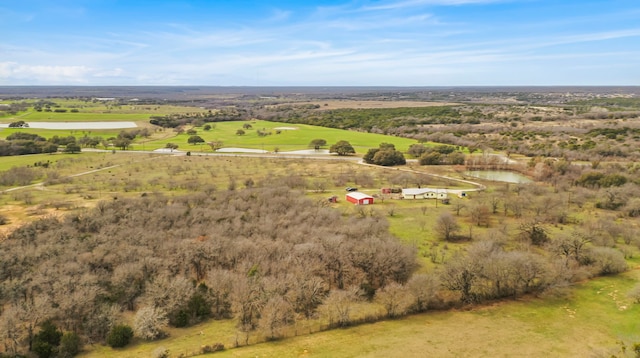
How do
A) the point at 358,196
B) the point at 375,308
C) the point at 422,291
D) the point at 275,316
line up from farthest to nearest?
1. the point at 358,196
2. the point at 375,308
3. the point at 422,291
4. the point at 275,316

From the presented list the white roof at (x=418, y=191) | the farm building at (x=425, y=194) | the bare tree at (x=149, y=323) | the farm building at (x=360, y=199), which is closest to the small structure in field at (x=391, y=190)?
the white roof at (x=418, y=191)

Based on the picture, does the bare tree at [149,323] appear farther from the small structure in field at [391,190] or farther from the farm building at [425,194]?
the farm building at [425,194]

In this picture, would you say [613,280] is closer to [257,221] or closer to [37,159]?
[257,221]

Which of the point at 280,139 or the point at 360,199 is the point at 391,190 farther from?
the point at 280,139

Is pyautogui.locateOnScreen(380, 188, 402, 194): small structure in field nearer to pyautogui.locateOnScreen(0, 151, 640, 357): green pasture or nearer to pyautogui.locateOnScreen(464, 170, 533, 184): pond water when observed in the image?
pyautogui.locateOnScreen(0, 151, 640, 357): green pasture

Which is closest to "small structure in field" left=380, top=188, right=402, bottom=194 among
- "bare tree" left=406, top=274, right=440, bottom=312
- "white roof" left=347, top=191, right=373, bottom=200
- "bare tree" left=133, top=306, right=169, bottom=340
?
"white roof" left=347, top=191, right=373, bottom=200

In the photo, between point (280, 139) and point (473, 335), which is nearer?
point (473, 335)

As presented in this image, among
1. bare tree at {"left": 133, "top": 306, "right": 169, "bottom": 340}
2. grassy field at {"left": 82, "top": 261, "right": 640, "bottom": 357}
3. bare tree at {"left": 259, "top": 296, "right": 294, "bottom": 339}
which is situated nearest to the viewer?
grassy field at {"left": 82, "top": 261, "right": 640, "bottom": 357}

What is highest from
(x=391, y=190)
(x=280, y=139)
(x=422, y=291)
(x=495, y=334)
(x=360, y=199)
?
(x=280, y=139)

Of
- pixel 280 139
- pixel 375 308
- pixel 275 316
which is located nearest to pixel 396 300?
pixel 375 308
